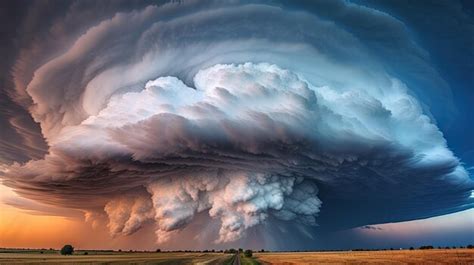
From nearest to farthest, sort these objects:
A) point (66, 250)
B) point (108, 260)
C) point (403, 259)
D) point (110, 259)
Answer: point (403, 259) < point (108, 260) < point (110, 259) < point (66, 250)

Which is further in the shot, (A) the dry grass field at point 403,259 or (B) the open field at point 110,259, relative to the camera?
(B) the open field at point 110,259

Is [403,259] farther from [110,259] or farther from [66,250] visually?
[66,250]

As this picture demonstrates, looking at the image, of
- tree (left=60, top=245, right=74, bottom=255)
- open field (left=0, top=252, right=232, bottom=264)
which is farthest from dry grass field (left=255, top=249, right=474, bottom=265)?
tree (left=60, top=245, right=74, bottom=255)

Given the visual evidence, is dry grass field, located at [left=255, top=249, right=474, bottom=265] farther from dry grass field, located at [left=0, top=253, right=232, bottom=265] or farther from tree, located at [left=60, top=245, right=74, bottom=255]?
tree, located at [left=60, top=245, right=74, bottom=255]

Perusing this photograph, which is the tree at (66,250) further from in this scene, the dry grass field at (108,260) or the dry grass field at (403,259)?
the dry grass field at (403,259)

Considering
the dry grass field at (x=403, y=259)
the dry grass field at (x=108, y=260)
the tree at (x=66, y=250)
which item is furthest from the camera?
the tree at (x=66, y=250)

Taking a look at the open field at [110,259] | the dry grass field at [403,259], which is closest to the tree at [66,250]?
the open field at [110,259]

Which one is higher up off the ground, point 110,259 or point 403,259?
point 110,259

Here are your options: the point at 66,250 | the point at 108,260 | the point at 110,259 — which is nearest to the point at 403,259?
the point at 108,260

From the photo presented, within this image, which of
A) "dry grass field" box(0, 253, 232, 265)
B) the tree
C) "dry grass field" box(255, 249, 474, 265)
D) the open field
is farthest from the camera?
the tree

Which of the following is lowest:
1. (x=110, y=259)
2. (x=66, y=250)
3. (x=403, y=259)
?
(x=403, y=259)

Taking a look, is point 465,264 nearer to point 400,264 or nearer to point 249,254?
point 400,264
